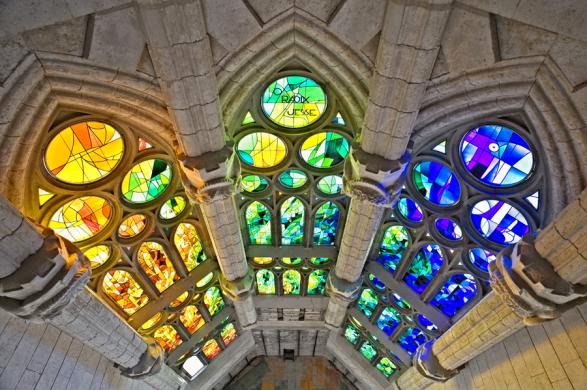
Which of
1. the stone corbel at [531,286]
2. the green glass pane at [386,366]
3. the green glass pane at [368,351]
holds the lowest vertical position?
the green glass pane at [386,366]

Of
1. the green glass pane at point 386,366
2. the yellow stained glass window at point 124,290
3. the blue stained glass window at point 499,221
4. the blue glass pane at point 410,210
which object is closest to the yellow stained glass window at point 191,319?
the yellow stained glass window at point 124,290

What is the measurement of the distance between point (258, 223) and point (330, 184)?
1.69 meters

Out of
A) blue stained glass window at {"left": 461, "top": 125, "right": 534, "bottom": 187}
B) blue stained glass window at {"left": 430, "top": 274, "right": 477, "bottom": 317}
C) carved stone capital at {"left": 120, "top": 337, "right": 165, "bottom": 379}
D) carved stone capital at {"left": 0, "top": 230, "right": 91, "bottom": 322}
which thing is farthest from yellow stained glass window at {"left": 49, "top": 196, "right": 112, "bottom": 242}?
blue stained glass window at {"left": 430, "top": 274, "right": 477, "bottom": 317}

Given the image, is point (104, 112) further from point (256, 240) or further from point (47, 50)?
point (256, 240)

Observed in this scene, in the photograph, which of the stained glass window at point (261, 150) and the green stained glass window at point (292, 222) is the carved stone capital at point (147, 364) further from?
the stained glass window at point (261, 150)

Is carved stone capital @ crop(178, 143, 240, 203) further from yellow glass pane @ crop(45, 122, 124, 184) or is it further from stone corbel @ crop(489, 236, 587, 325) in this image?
stone corbel @ crop(489, 236, 587, 325)

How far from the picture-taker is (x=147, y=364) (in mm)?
7074

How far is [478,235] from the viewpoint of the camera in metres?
6.04

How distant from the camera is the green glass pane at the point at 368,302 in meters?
9.33

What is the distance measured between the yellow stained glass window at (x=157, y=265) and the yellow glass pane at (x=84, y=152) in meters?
1.85

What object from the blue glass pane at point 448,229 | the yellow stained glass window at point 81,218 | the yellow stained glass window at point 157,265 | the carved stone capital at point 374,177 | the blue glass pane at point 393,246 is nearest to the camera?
the carved stone capital at point 374,177

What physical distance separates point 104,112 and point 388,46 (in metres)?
2.90

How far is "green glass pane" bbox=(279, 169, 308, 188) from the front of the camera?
21.3 ft

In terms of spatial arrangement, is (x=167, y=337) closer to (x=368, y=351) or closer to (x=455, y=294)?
(x=368, y=351)
